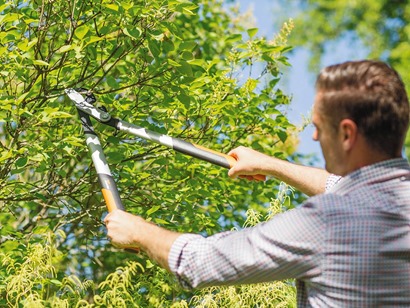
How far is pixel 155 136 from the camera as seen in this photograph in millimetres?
2996

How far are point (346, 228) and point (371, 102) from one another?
0.31 meters

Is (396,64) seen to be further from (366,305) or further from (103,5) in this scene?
(366,305)

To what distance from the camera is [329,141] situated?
2035mm

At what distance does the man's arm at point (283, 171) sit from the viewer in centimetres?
296

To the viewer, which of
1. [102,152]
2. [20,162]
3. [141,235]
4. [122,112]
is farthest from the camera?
[122,112]

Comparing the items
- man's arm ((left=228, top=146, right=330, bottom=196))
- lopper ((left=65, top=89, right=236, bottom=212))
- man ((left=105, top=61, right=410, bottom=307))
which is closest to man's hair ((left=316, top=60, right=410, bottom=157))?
man ((left=105, top=61, right=410, bottom=307))

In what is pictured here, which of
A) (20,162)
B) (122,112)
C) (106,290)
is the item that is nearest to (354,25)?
(122,112)

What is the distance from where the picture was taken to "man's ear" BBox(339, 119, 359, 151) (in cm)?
195

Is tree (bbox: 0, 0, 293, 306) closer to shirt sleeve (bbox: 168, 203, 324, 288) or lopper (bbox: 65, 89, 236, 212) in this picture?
lopper (bbox: 65, 89, 236, 212)

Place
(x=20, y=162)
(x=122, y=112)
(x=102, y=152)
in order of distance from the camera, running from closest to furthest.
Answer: (x=102, y=152)
(x=20, y=162)
(x=122, y=112)

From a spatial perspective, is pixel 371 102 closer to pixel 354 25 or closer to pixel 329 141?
pixel 329 141

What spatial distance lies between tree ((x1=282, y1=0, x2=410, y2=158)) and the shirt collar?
13.5m

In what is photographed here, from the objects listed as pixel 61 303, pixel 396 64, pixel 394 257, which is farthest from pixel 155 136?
pixel 396 64

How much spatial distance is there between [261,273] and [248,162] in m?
1.01
